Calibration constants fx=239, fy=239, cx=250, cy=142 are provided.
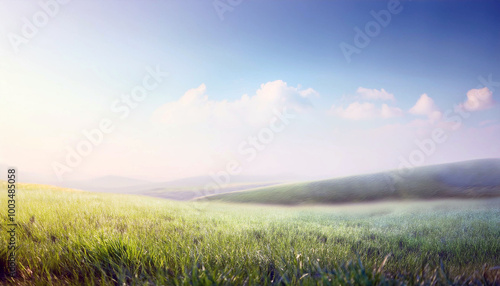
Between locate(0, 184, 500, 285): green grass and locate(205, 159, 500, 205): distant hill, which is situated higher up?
locate(0, 184, 500, 285): green grass

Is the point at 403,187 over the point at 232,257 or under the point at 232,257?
under

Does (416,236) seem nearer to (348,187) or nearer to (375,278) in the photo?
(375,278)

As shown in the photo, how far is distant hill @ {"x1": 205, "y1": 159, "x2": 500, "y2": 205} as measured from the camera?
1314 cm

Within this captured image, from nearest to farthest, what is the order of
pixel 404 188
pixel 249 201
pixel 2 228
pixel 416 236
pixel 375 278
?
pixel 375 278 → pixel 2 228 → pixel 416 236 → pixel 404 188 → pixel 249 201

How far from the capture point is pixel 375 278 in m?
1.64

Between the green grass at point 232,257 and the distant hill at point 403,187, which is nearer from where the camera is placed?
the green grass at point 232,257

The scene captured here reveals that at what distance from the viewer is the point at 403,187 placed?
15.9 meters

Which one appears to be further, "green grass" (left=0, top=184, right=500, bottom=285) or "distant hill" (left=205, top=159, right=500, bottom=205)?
"distant hill" (left=205, top=159, right=500, bottom=205)

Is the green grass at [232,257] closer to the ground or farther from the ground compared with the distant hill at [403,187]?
farther from the ground

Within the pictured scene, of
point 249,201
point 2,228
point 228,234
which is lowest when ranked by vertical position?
point 249,201

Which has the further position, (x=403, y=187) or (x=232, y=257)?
(x=403, y=187)

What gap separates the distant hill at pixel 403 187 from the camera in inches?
517

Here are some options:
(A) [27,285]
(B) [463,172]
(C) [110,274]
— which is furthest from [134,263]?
(B) [463,172]

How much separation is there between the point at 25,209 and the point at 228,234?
495 centimetres
